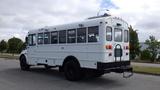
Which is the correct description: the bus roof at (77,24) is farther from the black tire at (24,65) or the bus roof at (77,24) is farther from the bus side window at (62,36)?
the black tire at (24,65)

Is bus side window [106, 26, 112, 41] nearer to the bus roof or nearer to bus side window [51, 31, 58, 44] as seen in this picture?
the bus roof

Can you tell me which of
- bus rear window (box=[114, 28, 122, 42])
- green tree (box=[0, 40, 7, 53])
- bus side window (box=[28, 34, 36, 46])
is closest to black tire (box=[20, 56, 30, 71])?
bus side window (box=[28, 34, 36, 46])

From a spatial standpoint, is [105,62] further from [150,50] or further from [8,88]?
[150,50]

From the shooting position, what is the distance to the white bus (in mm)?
14023

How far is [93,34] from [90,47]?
2.00 feet

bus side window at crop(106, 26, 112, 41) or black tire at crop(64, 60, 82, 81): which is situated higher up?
bus side window at crop(106, 26, 112, 41)

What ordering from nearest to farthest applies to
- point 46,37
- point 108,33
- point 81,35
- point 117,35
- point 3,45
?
point 108,33 → point 117,35 → point 81,35 → point 46,37 → point 3,45

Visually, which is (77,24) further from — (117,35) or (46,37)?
(46,37)

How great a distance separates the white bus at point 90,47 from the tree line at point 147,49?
2209 cm

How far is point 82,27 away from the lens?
1494 centimetres

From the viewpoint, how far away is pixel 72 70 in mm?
15281

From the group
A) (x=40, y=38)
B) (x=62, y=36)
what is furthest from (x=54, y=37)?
(x=40, y=38)

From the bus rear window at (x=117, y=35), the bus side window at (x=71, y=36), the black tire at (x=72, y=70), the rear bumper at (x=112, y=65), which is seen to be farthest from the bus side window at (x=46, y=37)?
the rear bumper at (x=112, y=65)

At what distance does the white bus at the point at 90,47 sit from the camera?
14023 millimetres
